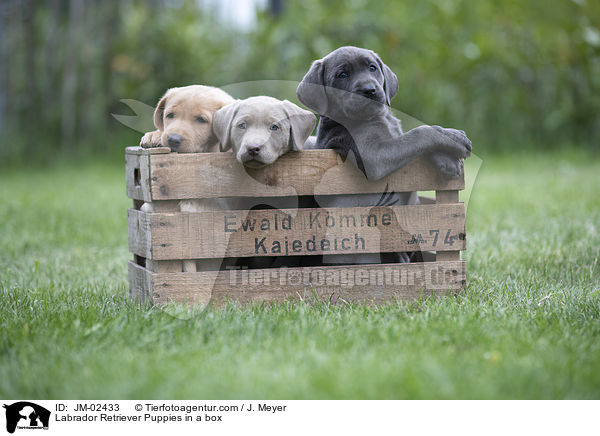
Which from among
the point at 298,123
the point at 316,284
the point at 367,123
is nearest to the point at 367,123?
the point at 367,123

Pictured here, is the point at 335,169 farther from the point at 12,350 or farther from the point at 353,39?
the point at 353,39

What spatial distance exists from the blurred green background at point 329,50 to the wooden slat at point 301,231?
6.99 m

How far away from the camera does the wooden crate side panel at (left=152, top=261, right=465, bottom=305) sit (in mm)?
3223

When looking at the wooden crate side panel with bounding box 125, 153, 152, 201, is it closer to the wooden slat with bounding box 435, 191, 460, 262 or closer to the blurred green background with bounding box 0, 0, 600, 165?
the wooden slat with bounding box 435, 191, 460, 262

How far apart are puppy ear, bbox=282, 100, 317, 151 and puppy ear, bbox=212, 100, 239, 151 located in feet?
0.80

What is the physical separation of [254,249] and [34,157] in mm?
9395

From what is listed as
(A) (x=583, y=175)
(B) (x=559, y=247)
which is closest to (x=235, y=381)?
(B) (x=559, y=247)

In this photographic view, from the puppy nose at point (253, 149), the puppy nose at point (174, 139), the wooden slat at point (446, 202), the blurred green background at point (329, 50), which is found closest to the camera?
the puppy nose at point (253, 149)

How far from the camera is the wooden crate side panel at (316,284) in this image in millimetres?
3223

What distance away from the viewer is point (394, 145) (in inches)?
126

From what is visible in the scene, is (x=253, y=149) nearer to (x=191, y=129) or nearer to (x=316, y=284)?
(x=191, y=129)
